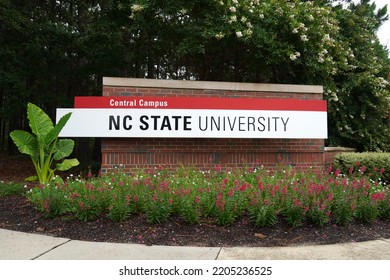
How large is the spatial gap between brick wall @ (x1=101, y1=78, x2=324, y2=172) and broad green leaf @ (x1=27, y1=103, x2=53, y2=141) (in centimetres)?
123

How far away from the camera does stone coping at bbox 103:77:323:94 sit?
721 cm

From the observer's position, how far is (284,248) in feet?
12.9

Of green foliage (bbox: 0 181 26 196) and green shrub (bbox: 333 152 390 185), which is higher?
green shrub (bbox: 333 152 390 185)

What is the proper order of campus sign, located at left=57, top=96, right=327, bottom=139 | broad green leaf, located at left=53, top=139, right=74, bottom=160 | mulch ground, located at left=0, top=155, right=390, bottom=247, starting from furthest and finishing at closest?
campus sign, located at left=57, top=96, right=327, bottom=139, broad green leaf, located at left=53, top=139, right=74, bottom=160, mulch ground, located at left=0, top=155, right=390, bottom=247

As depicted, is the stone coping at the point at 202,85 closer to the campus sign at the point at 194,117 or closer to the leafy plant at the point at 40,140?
the campus sign at the point at 194,117

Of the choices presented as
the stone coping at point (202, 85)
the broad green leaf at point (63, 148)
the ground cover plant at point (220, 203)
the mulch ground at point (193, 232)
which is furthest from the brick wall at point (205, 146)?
the mulch ground at point (193, 232)

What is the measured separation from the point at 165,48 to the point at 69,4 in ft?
17.8

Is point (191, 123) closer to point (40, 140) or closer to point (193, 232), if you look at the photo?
point (40, 140)

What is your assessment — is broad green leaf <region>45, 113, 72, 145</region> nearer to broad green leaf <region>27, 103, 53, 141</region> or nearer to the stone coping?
broad green leaf <region>27, 103, 53, 141</region>

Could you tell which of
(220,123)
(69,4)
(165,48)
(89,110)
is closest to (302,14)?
(220,123)

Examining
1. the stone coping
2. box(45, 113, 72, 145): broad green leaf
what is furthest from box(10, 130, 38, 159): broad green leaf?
the stone coping

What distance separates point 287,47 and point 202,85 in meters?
2.78

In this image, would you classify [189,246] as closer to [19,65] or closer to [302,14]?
[302,14]

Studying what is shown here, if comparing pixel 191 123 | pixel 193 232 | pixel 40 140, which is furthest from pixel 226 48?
pixel 193 232
